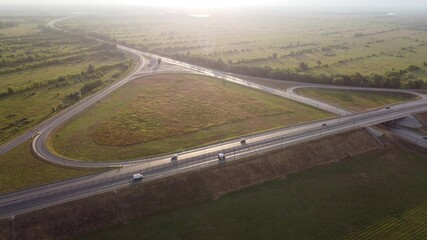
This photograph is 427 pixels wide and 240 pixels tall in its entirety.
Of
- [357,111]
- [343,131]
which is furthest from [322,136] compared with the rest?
[357,111]

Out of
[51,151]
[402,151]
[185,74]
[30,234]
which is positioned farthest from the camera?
[185,74]

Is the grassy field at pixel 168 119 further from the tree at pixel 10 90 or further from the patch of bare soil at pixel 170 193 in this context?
the tree at pixel 10 90

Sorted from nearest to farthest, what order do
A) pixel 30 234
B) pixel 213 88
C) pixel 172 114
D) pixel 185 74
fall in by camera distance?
pixel 30 234
pixel 172 114
pixel 213 88
pixel 185 74

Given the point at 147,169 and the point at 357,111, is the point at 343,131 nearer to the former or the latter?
the point at 357,111

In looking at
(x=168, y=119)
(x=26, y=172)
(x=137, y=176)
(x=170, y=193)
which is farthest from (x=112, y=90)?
(x=170, y=193)

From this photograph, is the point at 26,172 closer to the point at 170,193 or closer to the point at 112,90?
the point at 170,193

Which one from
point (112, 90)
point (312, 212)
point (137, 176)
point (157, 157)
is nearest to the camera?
point (312, 212)

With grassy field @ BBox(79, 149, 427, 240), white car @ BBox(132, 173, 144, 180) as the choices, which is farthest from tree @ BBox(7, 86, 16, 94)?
grassy field @ BBox(79, 149, 427, 240)
